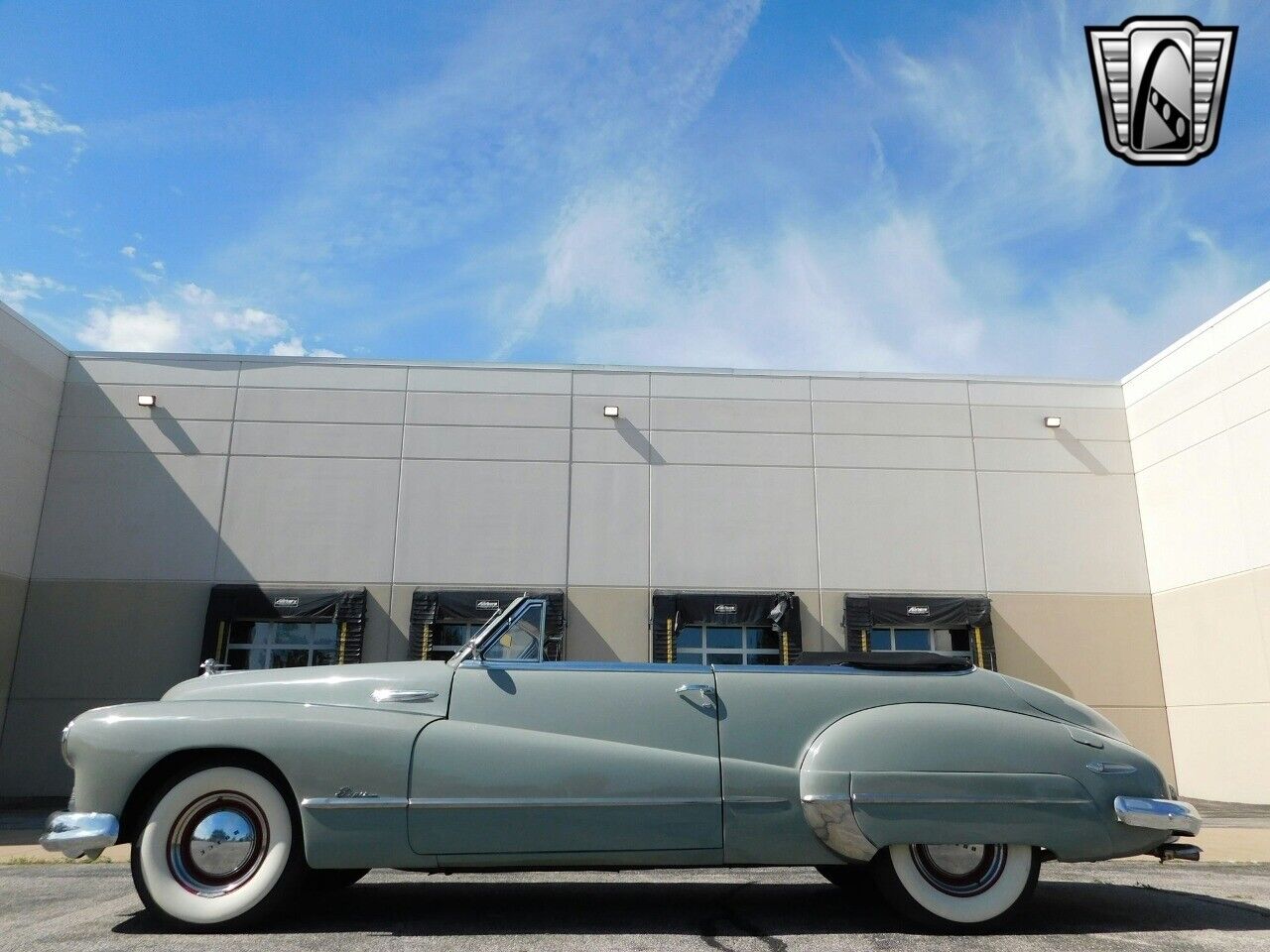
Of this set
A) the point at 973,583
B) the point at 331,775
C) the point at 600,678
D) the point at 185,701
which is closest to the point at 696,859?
the point at 600,678

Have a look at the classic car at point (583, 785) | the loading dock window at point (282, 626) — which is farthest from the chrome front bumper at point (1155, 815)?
the loading dock window at point (282, 626)

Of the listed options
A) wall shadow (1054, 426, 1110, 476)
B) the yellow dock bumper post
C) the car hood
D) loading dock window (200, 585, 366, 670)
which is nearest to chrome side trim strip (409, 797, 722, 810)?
the car hood

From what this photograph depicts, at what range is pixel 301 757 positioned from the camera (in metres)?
4.24

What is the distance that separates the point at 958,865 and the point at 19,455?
1496cm

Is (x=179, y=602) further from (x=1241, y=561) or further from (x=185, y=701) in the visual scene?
(x=1241, y=561)

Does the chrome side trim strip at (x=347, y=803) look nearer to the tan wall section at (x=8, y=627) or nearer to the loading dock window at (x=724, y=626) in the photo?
the loading dock window at (x=724, y=626)

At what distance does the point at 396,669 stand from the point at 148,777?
117 centimetres

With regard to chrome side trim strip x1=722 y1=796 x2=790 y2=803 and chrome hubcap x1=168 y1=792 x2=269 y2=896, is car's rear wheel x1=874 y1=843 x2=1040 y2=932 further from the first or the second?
chrome hubcap x1=168 y1=792 x2=269 y2=896

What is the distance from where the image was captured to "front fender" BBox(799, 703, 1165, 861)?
4309 millimetres

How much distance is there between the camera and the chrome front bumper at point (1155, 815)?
4367mm

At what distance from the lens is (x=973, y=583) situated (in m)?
15.3

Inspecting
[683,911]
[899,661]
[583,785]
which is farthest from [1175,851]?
[583,785]

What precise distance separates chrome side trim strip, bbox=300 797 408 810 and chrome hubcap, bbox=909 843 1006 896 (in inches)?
94.0

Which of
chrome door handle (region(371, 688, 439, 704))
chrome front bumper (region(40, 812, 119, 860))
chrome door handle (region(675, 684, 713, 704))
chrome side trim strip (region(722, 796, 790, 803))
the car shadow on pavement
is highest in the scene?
chrome door handle (region(675, 684, 713, 704))
